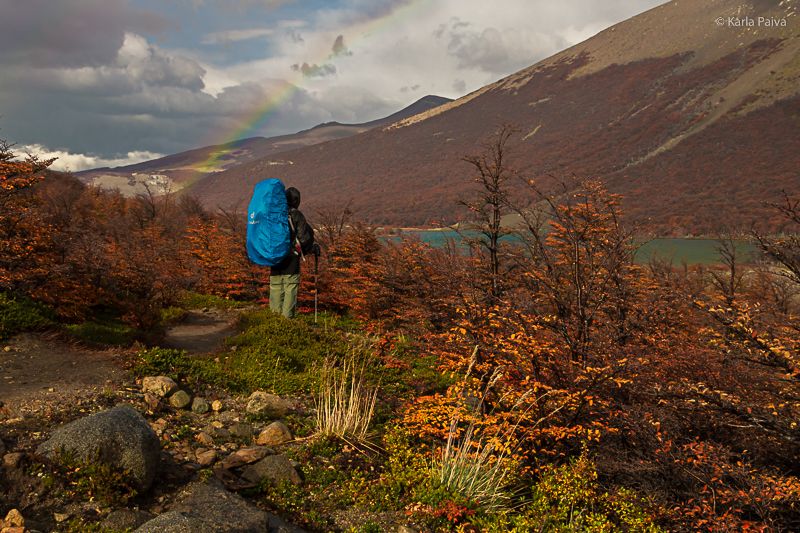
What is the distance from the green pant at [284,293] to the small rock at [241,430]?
4.24 m

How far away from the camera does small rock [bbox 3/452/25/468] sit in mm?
3441

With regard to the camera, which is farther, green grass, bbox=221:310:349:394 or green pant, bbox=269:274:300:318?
green pant, bbox=269:274:300:318

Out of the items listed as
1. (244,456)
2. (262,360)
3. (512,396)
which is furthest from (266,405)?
(512,396)

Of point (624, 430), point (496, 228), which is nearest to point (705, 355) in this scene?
point (624, 430)

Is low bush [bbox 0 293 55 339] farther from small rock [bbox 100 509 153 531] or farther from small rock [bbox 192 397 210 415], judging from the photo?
small rock [bbox 100 509 153 531]

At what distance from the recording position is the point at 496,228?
8797mm

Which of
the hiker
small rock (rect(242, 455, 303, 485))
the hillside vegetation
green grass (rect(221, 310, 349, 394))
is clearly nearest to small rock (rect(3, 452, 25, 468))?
the hillside vegetation

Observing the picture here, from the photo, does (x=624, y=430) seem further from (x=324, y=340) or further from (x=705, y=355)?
(x=324, y=340)

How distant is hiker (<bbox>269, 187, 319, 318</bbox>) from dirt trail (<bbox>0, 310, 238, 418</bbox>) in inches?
132

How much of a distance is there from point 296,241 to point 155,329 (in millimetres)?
3059

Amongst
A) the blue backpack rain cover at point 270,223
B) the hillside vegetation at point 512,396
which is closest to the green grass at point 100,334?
the hillside vegetation at point 512,396

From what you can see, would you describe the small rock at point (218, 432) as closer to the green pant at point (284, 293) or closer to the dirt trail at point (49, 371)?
the dirt trail at point (49, 371)

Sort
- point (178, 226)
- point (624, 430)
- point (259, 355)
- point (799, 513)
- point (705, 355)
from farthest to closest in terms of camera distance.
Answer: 1. point (178, 226)
2. point (259, 355)
3. point (705, 355)
4. point (624, 430)
5. point (799, 513)

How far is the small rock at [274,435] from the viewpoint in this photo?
5207 mm
